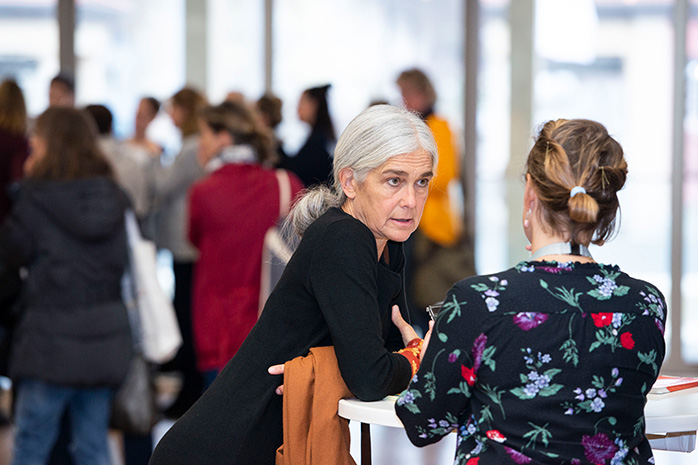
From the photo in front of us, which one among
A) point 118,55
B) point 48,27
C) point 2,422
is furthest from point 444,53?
point 2,422

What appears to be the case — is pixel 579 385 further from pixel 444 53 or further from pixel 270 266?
pixel 444 53

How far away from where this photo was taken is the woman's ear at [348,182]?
189cm

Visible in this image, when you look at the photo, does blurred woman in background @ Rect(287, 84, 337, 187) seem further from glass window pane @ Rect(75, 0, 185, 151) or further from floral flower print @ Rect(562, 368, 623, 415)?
floral flower print @ Rect(562, 368, 623, 415)

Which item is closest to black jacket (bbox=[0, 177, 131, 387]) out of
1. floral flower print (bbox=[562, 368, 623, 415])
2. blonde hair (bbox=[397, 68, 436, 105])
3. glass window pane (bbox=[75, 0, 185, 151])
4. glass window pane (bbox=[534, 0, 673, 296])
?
floral flower print (bbox=[562, 368, 623, 415])

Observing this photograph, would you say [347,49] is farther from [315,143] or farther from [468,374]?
[468,374]

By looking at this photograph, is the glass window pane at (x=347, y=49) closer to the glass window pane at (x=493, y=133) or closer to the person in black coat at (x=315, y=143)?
the glass window pane at (x=493, y=133)

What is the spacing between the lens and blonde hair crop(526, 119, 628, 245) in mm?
1510

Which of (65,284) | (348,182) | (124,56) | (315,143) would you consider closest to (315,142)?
(315,143)

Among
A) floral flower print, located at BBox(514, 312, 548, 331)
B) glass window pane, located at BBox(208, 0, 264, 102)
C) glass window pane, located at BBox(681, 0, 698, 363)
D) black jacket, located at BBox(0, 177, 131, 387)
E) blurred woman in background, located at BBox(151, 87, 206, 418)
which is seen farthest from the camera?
glass window pane, located at BBox(208, 0, 264, 102)

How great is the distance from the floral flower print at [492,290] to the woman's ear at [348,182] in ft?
1.58

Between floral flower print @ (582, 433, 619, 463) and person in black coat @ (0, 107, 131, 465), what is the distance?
2.06 metres

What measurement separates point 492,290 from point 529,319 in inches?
3.0

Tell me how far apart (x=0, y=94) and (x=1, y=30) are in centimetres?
189

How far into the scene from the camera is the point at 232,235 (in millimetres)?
3805
